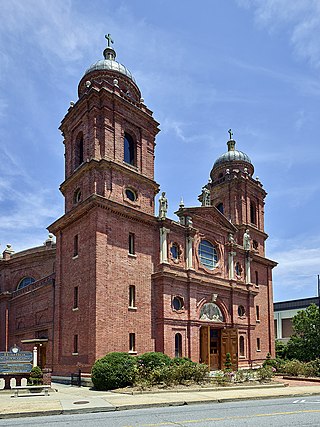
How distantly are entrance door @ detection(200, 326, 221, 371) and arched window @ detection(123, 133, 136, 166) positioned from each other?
42.7 feet

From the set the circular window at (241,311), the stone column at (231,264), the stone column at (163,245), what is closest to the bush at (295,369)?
the circular window at (241,311)

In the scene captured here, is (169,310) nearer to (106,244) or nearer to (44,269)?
(106,244)

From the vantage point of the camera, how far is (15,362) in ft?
72.7

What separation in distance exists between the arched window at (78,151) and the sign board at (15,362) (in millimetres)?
14184

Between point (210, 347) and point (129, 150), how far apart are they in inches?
616

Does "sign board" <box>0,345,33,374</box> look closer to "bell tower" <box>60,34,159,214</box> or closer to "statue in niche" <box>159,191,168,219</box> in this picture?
"bell tower" <box>60,34,159,214</box>

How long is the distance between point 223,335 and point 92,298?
1293cm

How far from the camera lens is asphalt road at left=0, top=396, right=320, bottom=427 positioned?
39.3 feet

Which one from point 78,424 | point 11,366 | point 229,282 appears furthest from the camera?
point 229,282

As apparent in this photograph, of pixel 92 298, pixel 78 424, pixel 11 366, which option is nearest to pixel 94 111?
pixel 92 298

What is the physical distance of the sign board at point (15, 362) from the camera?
21891 millimetres

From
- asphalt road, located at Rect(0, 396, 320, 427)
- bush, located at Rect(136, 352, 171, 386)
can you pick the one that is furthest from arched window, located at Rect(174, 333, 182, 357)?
asphalt road, located at Rect(0, 396, 320, 427)

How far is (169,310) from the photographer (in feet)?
99.1

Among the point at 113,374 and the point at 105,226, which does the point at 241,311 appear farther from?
the point at 113,374
